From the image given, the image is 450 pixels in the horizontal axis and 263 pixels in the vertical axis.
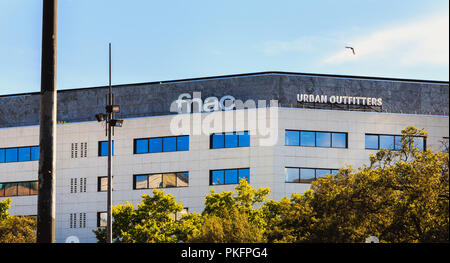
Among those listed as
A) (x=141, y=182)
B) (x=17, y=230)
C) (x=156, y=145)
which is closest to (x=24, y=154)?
(x=141, y=182)

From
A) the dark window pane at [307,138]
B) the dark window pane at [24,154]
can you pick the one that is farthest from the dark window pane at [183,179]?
the dark window pane at [24,154]

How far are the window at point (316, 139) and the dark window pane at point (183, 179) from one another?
1128cm

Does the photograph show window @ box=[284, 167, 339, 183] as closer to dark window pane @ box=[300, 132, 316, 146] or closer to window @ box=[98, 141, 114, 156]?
dark window pane @ box=[300, 132, 316, 146]

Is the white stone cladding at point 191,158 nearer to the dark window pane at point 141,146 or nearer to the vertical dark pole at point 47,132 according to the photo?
the dark window pane at point 141,146

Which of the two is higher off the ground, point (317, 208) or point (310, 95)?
point (310, 95)

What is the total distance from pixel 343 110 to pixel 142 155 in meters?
22.2

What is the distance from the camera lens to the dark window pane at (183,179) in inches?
2908

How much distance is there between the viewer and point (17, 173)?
264 feet

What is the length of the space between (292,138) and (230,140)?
→ 6.46 meters

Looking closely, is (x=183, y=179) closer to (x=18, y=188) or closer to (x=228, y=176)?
(x=228, y=176)

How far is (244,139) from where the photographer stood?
7225 centimetres
